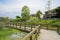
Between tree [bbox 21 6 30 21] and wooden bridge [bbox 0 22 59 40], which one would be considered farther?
tree [bbox 21 6 30 21]

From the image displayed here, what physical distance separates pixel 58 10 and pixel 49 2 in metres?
8.04

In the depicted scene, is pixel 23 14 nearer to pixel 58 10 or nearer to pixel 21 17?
pixel 21 17

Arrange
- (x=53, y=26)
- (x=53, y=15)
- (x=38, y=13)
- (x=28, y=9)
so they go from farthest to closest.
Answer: (x=38, y=13)
(x=53, y=15)
(x=28, y=9)
(x=53, y=26)

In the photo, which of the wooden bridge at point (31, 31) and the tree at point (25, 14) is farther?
the tree at point (25, 14)

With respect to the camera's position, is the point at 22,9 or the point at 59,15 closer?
the point at 59,15

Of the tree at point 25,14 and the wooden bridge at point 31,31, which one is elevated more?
the tree at point 25,14

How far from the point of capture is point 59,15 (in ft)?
212

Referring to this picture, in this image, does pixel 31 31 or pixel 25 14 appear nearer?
pixel 31 31

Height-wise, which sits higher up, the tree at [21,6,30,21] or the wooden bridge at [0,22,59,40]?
the tree at [21,6,30,21]

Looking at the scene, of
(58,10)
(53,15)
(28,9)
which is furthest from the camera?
(53,15)

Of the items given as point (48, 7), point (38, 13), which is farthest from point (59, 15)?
point (38, 13)

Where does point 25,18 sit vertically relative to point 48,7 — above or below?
below

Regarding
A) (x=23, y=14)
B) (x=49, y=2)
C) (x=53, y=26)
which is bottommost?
(x=53, y=26)

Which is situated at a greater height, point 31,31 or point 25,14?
point 25,14
